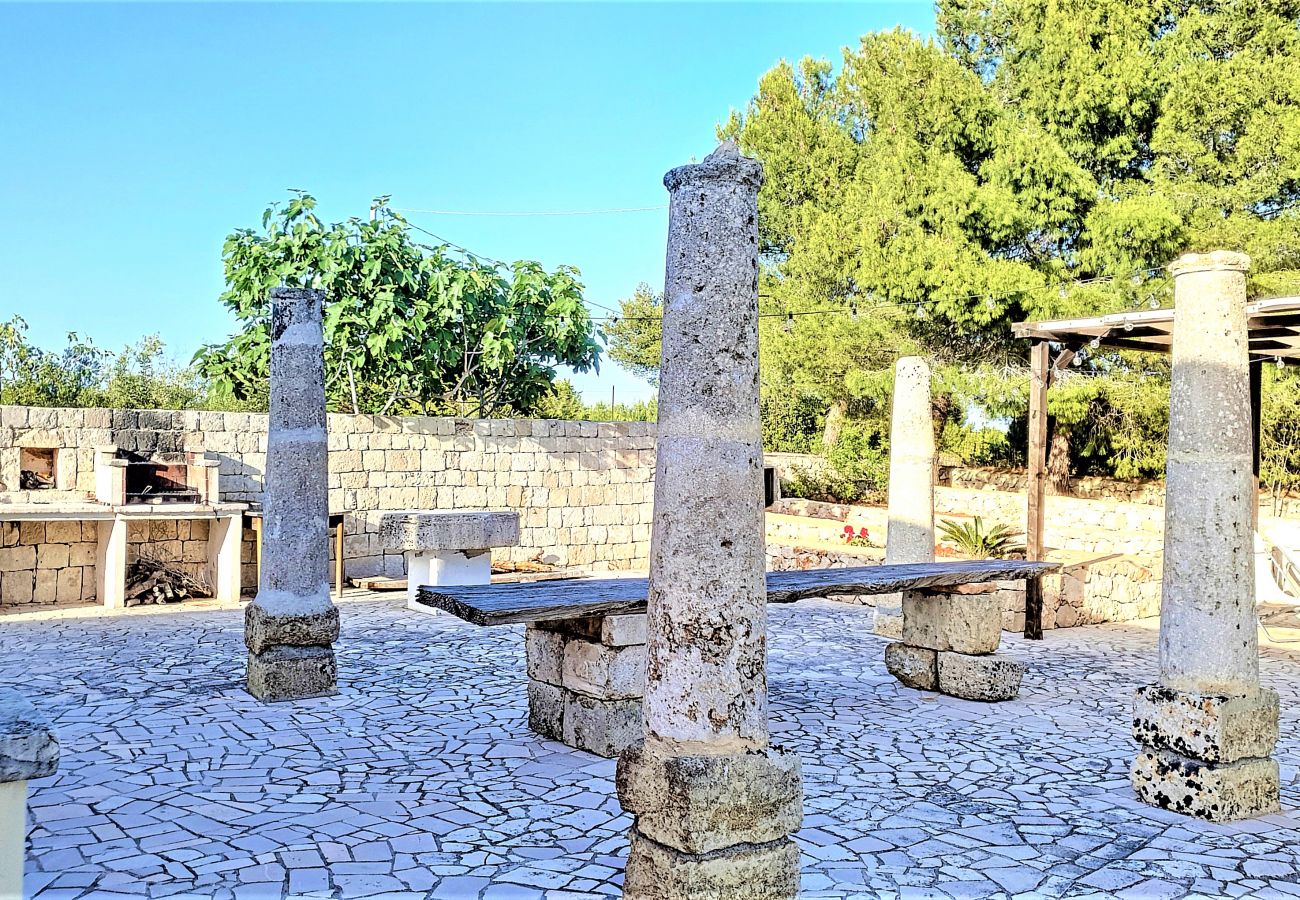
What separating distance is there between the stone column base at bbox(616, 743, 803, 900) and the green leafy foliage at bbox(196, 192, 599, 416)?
33.1 ft

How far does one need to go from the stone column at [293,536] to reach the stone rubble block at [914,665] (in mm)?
3915

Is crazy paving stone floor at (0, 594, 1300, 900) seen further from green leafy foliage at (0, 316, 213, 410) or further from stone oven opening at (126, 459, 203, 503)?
green leafy foliage at (0, 316, 213, 410)

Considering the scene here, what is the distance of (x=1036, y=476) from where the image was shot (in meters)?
9.70

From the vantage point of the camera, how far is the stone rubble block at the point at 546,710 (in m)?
5.63

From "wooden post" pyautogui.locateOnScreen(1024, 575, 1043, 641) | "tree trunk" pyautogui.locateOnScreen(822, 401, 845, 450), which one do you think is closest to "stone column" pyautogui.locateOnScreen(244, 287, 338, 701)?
"wooden post" pyautogui.locateOnScreen(1024, 575, 1043, 641)

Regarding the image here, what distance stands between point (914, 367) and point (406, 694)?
5.13 metres

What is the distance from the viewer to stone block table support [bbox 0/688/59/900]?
1.82 metres

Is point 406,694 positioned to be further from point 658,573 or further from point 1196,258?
point 1196,258

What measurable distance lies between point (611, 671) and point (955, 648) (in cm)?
292

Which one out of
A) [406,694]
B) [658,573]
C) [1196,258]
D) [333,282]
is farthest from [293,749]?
[333,282]

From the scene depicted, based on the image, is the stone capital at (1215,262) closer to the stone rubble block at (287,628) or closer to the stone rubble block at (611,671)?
the stone rubble block at (611,671)

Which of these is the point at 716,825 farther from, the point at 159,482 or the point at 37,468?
the point at 37,468

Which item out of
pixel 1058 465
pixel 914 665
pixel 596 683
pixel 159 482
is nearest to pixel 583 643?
pixel 596 683

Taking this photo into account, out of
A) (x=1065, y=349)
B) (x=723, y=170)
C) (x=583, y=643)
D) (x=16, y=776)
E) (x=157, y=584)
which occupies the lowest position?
(x=157, y=584)
